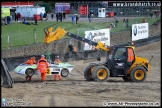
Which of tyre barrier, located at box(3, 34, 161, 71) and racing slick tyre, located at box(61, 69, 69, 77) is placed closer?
racing slick tyre, located at box(61, 69, 69, 77)

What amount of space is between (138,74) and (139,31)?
20.4 m

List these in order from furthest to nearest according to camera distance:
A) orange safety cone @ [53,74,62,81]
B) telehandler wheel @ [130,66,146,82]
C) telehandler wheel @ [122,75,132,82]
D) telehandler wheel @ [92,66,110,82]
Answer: orange safety cone @ [53,74,62,81] → telehandler wheel @ [122,75,132,82] → telehandler wheel @ [130,66,146,82] → telehandler wheel @ [92,66,110,82]

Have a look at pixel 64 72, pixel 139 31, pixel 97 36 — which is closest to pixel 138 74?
pixel 64 72

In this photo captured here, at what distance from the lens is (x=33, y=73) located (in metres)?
20.7

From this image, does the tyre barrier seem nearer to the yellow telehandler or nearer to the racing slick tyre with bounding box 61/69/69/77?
the racing slick tyre with bounding box 61/69/69/77

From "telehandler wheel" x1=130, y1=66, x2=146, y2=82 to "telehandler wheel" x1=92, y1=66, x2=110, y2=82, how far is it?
3.83ft

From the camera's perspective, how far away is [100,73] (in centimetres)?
1988

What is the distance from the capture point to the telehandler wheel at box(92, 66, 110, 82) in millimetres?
19734

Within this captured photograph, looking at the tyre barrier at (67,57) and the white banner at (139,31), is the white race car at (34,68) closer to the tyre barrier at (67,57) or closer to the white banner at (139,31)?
the tyre barrier at (67,57)

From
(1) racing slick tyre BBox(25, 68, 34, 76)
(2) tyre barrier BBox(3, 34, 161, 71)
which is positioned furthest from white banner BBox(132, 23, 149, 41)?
(1) racing slick tyre BBox(25, 68, 34, 76)

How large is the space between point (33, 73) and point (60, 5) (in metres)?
46.5

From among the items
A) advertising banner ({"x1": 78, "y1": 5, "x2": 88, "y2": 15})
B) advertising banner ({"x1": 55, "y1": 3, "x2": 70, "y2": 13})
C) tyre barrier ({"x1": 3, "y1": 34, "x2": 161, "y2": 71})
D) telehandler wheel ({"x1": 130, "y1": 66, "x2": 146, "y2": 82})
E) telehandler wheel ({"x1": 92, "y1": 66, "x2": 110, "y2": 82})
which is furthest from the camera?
advertising banner ({"x1": 55, "y1": 3, "x2": 70, "y2": 13})

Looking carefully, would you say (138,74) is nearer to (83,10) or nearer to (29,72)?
(29,72)

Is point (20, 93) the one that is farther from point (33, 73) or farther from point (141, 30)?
point (141, 30)
